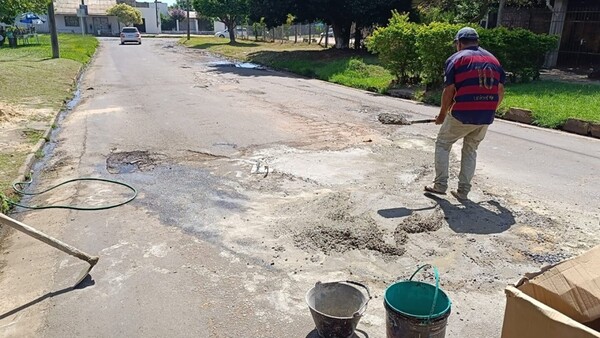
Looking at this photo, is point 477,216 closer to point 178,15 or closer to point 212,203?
point 212,203

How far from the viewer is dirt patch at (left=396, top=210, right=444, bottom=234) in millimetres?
4879

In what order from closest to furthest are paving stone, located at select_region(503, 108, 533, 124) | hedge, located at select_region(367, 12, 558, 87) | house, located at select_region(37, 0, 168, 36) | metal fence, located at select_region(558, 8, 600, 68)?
paving stone, located at select_region(503, 108, 533, 124)
hedge, located at select_region(367, 12, 558, 87)
metal fence, located at select_region(558, 8, 600, 68)
house, located at select_region(37, 0, 168, 36)

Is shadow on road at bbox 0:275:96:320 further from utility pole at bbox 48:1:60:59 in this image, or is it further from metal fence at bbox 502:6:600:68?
utility pole at bbox 48:1:60:59

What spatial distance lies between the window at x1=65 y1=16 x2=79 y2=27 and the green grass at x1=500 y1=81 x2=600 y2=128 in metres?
70.1

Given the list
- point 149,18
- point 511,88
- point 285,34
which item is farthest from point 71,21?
point 511,88

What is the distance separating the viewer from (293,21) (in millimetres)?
26906

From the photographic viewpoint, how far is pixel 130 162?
7.48 m

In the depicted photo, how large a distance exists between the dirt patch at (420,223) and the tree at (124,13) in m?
70.1

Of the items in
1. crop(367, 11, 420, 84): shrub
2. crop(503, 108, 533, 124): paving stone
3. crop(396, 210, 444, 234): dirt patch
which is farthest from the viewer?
crop(367, 11, 420, 84): shrub

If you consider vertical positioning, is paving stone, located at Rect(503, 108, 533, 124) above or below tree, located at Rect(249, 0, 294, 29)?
below

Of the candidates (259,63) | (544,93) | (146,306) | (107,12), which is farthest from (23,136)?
(107,12)

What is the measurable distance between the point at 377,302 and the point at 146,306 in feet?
5.65

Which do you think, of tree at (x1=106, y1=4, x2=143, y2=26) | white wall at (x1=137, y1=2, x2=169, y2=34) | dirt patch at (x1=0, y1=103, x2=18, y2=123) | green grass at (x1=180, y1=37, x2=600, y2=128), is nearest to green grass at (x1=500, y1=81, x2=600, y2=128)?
green grass at (x1=180, y1=37, x2=600, y2=128)

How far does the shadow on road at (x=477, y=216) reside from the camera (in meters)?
4.93
